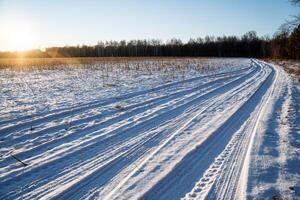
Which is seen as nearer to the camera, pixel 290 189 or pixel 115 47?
pixel 290 189

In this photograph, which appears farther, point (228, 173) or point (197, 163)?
point (197, 163)

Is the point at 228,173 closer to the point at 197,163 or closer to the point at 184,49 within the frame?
the point at 197,163

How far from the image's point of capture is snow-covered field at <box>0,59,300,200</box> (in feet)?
15.6

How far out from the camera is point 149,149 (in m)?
6.53

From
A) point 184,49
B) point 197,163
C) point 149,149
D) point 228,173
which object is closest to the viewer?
point 228,173

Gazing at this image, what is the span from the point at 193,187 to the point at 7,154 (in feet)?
12.7

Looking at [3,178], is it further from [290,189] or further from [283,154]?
[283,154]

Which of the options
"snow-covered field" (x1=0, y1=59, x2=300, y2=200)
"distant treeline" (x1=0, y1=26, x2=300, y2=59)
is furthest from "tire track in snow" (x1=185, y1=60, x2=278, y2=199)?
"distant treeline" (x1=0, y1=26, x2=300, y2=59)

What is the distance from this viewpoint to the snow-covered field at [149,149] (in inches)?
187

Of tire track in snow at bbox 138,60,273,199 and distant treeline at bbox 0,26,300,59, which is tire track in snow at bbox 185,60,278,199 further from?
distant treeline at bbox 0,26,300,59

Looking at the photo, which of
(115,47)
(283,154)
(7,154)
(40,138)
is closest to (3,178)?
(7,154)

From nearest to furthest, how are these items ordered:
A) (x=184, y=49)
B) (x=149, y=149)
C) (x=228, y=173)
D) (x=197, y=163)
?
(x=228, y=173) → (x=197, y=163) → (x=149, y=149) → (x=184, y=49)

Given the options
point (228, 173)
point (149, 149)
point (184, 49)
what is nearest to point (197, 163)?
point (228, 173)

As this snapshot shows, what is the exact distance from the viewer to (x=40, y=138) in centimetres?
736
